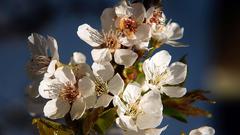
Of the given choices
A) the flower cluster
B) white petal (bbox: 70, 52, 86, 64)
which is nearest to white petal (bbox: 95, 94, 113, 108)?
the flower cluster

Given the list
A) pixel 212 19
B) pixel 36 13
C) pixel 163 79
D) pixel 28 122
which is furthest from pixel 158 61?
pixel 212 19

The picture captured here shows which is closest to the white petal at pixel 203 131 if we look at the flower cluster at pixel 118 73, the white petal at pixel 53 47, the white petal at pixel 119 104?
the flower cluster at pixel 118 73

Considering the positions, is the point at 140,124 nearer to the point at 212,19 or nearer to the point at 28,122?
the point at 28,122

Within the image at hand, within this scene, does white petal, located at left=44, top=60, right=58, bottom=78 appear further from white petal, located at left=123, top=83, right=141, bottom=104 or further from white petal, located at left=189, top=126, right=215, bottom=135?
white petal, located at left=189, top=126, right=215, bottom=135

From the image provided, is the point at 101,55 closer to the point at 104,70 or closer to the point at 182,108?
the point at 104,70

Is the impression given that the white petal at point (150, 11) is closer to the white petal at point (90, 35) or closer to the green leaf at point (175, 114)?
the white petal at point (90, 35)

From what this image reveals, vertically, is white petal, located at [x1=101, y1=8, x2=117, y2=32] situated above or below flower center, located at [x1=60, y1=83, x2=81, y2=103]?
above
